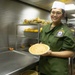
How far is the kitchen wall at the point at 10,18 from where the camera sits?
73.0 inches

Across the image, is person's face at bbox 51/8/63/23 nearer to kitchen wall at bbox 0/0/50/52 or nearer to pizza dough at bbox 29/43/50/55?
pizza dough at bbox 29/43/50/55

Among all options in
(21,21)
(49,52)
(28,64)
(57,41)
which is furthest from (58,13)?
(21,21)

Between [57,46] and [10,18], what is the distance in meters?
1.15

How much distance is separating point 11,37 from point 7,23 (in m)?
0.25

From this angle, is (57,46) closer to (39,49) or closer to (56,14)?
(39,49)

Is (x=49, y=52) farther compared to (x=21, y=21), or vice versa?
(x=21, y=21)

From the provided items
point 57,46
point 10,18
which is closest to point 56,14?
point 57,46

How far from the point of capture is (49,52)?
1084mm

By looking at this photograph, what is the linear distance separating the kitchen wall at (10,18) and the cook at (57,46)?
901 millimetres

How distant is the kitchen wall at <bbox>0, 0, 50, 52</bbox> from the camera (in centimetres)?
185

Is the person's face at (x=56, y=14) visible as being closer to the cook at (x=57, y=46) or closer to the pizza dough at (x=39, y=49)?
the cook at (x=57, y=46)

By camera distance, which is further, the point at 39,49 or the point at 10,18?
the point at 10,18

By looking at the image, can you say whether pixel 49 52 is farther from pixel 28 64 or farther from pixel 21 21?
pixel 21 21

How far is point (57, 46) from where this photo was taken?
113 centimetres
